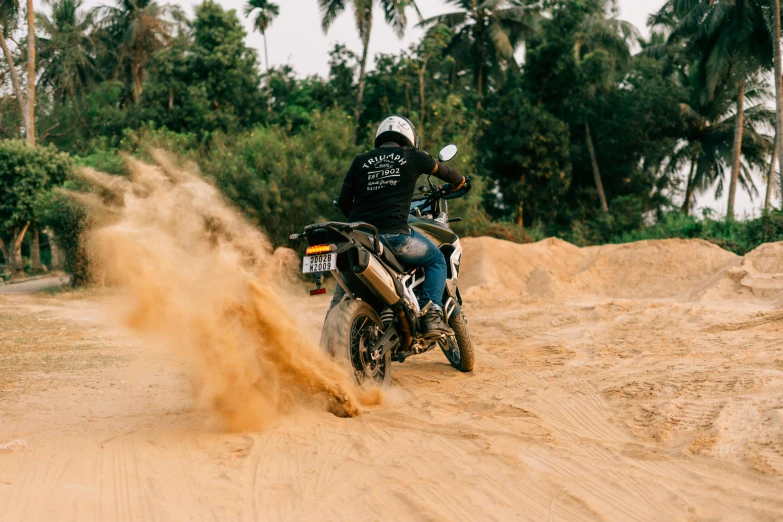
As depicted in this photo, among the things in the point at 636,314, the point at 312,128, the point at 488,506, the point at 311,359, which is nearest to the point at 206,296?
the point at 311,359

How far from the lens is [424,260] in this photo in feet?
18.8

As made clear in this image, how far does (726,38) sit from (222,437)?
28724mm

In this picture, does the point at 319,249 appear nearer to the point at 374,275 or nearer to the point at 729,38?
the point at 374,275

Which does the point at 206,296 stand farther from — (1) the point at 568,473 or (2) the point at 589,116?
(2) the point at 589,116

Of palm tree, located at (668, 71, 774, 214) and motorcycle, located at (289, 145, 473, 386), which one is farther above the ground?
palm tree, located at (668, 71, 774, 214)

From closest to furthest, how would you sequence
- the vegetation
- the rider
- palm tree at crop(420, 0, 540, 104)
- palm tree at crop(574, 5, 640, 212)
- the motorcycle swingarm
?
the motorcycle swingarm < the rider < the vegetation < palm tree at crop(574, 5, 640, 212) < palm tree at crop(420, 0, 540, 104)

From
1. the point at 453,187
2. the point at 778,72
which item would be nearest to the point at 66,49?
the point at 778,72

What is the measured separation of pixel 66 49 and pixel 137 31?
4.93 m

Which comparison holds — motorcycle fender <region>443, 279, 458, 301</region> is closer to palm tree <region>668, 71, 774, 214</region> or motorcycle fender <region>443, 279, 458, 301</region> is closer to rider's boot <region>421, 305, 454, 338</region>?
rider's boot <region>421, 305, 454, 338</region>

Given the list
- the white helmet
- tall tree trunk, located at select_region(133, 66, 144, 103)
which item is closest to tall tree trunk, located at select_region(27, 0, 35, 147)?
tall tree trunk, located at select_region(133, 66, 144, 103)

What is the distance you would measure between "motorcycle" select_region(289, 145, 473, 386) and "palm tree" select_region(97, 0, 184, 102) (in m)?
34.8

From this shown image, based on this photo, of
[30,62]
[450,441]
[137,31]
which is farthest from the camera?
[137,31]

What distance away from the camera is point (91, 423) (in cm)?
474

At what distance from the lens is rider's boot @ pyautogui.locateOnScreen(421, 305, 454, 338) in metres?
5.59
